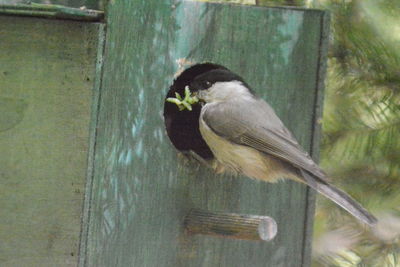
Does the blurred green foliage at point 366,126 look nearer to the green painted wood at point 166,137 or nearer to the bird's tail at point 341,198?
the green painted wood at point 166,137

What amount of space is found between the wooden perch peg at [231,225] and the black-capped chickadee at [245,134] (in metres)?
0.23

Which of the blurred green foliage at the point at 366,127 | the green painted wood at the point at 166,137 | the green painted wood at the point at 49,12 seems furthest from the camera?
the blurred green foliage at the point at 366,127

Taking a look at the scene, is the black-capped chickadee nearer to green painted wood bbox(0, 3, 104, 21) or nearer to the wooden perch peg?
the wooden perch peg

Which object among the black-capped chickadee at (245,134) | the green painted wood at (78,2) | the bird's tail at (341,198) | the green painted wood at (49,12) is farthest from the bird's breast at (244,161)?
the green painted wood at (49,12)

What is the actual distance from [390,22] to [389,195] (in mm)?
543

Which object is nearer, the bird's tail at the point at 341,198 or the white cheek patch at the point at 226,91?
the bird's tail at the point at 341,198

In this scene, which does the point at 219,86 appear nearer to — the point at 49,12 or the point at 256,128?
the point at 256,128

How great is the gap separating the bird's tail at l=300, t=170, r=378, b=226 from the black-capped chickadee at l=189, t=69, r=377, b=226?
0.01m

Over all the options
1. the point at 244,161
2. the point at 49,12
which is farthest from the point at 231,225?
the point at 49,12

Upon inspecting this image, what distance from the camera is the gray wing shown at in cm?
260

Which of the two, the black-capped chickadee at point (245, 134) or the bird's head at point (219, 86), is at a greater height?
the bird's head at point (219, 86)

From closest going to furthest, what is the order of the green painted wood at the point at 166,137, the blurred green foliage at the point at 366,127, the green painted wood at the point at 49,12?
the green painted wood at the point at 49,12 < the green painted wood at the point at 166,137 < the blurred green foliage at the point at 366,127

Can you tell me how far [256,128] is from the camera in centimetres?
267

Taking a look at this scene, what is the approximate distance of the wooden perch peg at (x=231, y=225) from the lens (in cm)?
234
